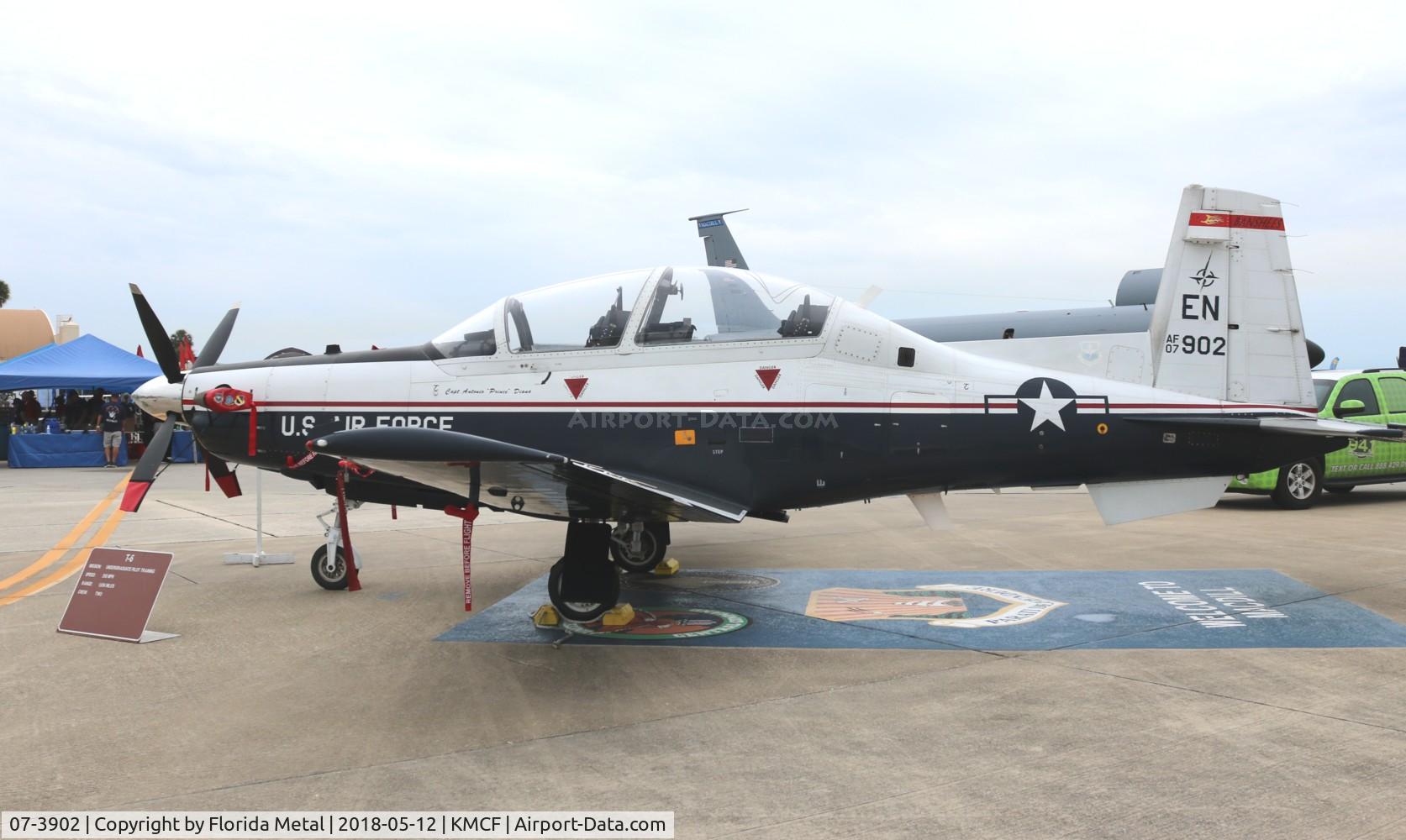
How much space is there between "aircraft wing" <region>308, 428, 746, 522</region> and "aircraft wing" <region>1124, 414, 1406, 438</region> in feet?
10.0

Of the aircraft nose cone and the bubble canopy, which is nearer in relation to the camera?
the bubble canopy

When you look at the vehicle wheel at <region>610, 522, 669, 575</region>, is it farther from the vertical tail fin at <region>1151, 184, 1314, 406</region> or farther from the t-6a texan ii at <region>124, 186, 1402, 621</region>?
the vertical tail fin at <region>1151, 184, 1314, 406</region>

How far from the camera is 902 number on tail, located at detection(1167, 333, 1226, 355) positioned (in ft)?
23.1

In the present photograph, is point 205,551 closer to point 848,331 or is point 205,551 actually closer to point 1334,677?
point 848,331

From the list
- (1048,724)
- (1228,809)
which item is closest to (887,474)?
(1048,724)

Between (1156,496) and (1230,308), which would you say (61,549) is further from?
(1230,308)

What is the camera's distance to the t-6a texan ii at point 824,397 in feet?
22.0

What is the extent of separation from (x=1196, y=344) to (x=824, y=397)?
9.16ft

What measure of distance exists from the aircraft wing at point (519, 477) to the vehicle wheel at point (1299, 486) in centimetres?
1057

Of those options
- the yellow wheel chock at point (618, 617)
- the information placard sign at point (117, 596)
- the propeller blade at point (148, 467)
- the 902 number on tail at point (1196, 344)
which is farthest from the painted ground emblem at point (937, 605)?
the propeller blade at point (148, 467)

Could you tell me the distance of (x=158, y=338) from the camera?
7.77m

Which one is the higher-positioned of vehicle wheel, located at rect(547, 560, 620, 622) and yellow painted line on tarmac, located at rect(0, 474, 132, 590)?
vehicle wheel, located at rect(547, 560, 620, 622)

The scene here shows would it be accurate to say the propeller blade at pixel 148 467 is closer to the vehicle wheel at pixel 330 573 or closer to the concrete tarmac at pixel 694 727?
the concrete tarmac at pixel 694 727

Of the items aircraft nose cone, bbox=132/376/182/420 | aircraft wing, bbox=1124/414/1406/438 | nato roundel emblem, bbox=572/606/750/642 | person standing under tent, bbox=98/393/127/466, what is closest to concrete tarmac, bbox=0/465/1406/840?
nato roundel emblem, bbox=572/606/750/642
